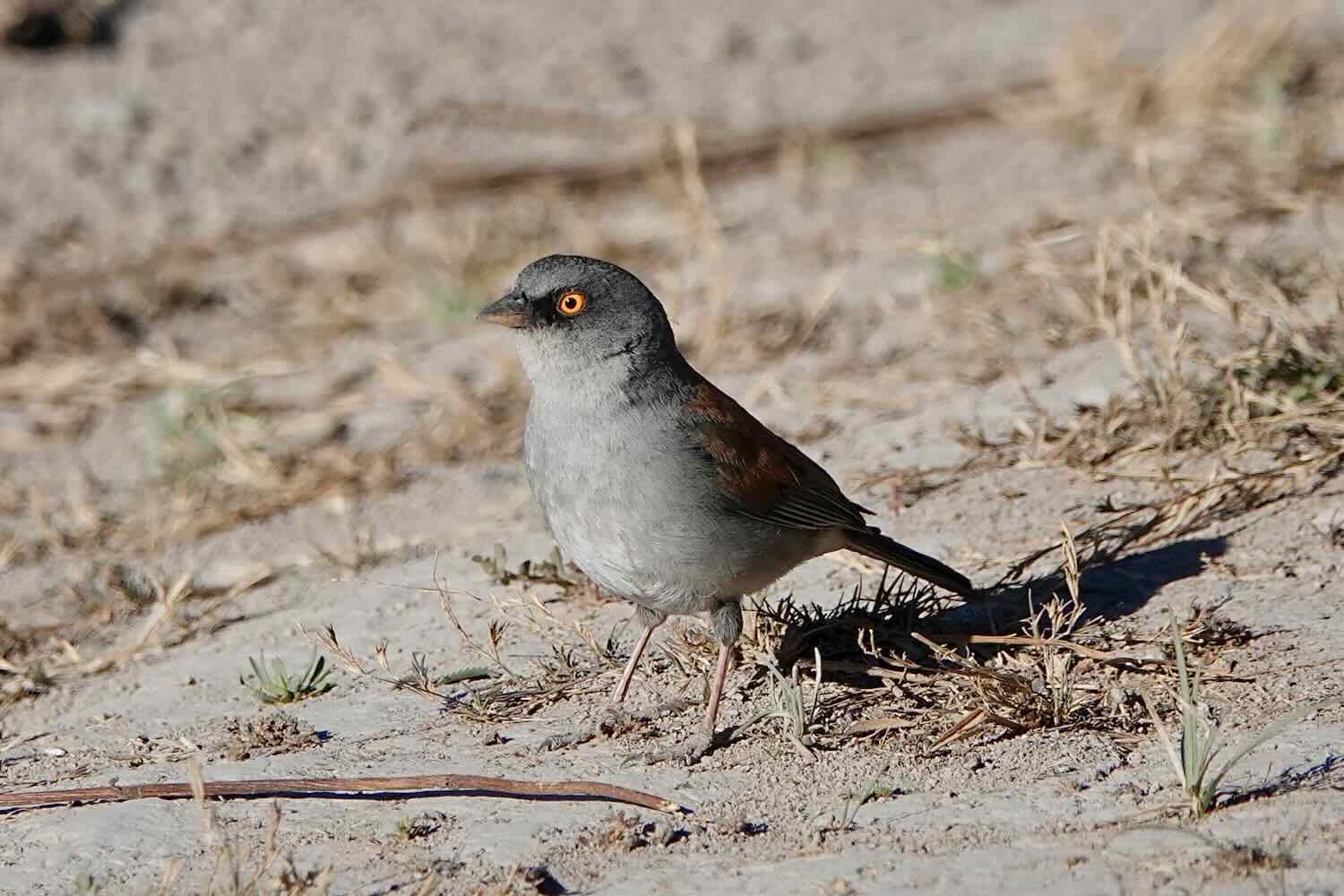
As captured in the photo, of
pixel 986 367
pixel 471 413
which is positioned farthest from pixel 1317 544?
pixel 471 413

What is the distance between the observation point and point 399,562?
6.30 meters

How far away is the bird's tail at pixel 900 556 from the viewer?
4926mm

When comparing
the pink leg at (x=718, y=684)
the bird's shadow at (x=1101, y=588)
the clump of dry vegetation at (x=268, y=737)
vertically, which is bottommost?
the bird's shadow at (x=1101, y=588)

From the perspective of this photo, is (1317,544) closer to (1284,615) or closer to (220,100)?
(1284,615)

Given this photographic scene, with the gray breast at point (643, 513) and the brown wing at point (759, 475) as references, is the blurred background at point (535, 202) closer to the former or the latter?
the brown wing at point (759, 475)

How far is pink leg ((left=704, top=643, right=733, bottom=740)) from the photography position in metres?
4.48

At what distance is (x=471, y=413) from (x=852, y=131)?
3.97 meters

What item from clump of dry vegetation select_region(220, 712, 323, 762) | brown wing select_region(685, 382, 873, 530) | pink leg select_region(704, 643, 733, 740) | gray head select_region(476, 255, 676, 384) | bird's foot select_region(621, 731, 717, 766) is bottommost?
bird's foot select_region(621, 731, 717, 766)

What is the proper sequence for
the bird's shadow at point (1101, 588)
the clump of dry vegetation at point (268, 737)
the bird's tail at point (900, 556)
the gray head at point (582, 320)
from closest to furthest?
the clump of dry vegetation at point (268, 737)
the gray head at point (582, 320)
the bird's tail at point (900, 556)
the bird's shadow at point (1101, 588)

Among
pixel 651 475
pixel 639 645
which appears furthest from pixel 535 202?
pixel 651 475

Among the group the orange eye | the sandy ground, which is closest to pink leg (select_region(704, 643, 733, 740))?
the sandy ground

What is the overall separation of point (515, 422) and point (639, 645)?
3.04 metres

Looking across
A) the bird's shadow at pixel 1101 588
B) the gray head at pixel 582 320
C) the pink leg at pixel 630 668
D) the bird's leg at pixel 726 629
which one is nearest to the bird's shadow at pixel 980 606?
the bird's shadow at pixel 1101 588

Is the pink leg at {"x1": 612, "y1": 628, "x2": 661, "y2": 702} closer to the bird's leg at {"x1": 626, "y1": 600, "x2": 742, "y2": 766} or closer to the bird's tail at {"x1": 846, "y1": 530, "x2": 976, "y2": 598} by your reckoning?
the bird's leg at {"x1": 626, "y1": 600, "x2": 742, "y2": 766}
